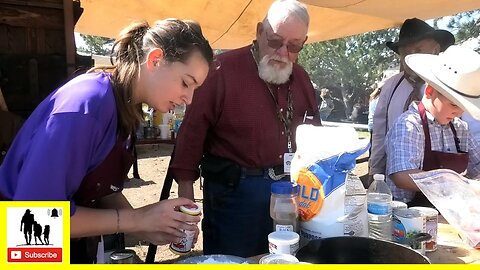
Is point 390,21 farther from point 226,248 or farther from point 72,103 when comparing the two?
point 72,103

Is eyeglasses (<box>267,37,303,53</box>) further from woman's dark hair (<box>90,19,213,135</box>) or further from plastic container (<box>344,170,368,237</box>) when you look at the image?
plastic container (<box>344,170,368,237</box>)

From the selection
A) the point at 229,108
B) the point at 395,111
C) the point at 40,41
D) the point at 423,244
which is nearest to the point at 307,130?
the point at 423,244

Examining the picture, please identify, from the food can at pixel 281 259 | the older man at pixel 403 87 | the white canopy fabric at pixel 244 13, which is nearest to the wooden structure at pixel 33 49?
the white canopy fabric at pixel 244 13

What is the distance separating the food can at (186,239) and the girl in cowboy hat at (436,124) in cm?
95

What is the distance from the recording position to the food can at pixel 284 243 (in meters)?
1.06

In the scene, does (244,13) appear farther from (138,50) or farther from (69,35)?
(138,50)

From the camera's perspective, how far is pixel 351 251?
1.08 meters

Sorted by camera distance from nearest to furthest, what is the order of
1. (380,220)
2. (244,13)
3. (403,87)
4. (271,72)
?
1. (380,220)
2. (271,72)
3. (403,87)
4. (244,13)

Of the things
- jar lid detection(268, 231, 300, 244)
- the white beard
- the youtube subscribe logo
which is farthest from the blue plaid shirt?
the youtube subscribe logo

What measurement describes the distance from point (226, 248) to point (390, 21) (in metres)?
3.48

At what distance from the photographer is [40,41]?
2732mm

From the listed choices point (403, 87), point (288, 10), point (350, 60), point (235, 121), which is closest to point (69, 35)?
point (235, 121)

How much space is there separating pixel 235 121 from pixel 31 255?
1183 millimetres

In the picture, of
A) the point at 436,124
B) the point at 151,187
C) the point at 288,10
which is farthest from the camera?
the point at 151,187
